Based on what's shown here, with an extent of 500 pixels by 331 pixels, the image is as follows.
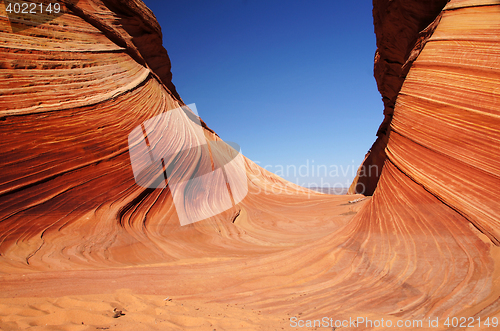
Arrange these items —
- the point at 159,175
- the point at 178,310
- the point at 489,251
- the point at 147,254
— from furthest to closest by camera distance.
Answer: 1. the point at 159,175
2. the point at 147,254
3. the point at 489,251
4. the point at 178,310

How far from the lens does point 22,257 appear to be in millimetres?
3604

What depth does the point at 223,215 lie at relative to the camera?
7301mm

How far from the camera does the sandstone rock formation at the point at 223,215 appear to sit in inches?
102

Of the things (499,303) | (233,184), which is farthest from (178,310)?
(233,184)

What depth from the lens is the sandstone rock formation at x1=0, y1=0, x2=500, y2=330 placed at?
8.48ft

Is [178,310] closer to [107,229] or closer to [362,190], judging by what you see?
[107,229]

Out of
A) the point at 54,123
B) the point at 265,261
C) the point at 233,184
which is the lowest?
the point at 233,184

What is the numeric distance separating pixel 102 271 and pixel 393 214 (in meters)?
3.81

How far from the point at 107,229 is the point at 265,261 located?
8.79 feet

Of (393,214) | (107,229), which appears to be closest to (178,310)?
(107,229)

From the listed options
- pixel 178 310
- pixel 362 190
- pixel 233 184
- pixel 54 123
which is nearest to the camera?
pixel 178 310

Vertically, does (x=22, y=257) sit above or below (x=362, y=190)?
above

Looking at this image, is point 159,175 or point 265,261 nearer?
point 265,261

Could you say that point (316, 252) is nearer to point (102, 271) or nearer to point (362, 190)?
point (102, 271)
